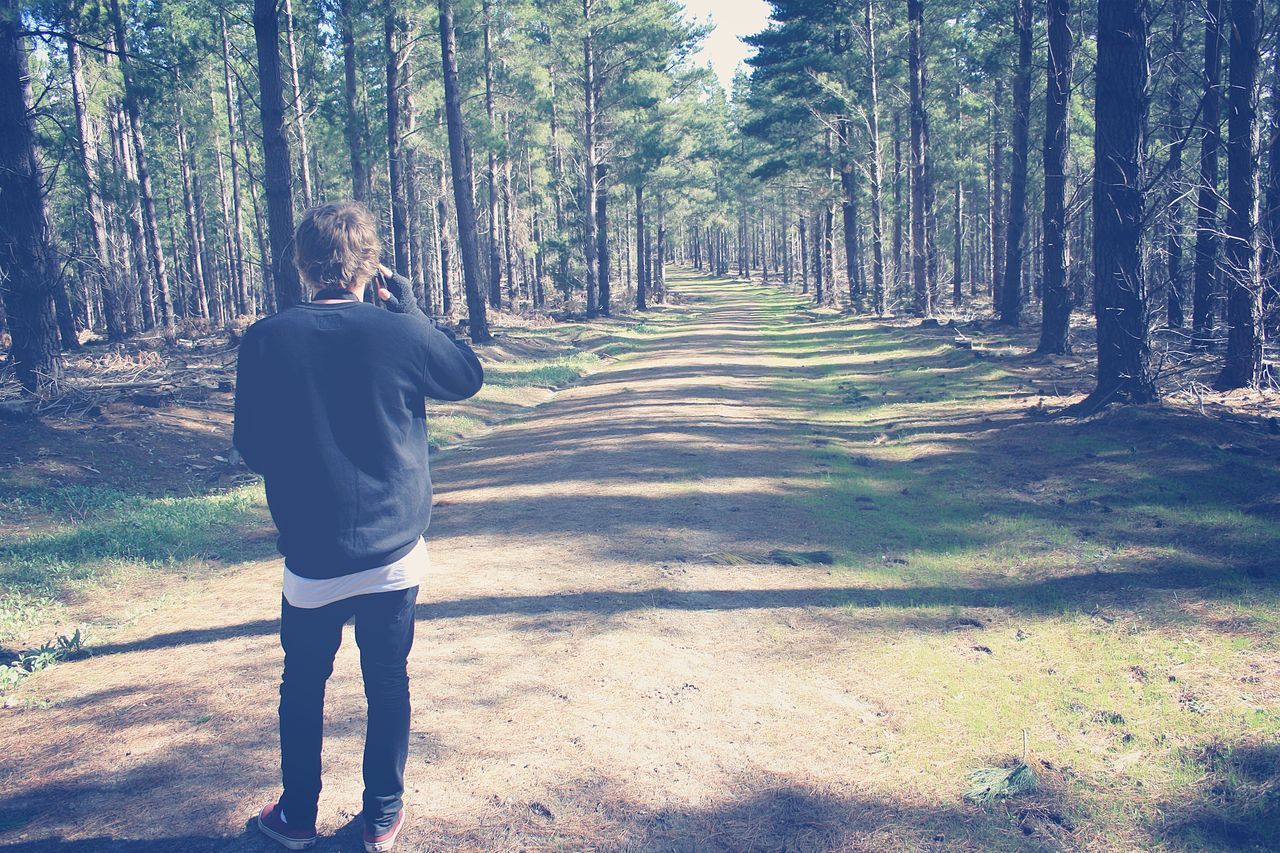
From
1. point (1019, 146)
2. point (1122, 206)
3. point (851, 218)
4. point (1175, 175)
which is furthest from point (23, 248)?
point (851, 218)

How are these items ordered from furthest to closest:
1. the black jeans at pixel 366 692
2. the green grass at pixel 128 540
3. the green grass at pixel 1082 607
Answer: the green grass at pixel 128 540 → the green grass at pixel 1082 607 → the black jeans at pixel 366 692

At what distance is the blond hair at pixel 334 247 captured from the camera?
3047 mm

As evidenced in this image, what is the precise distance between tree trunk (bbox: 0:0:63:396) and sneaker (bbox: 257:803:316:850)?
10677 millimetres

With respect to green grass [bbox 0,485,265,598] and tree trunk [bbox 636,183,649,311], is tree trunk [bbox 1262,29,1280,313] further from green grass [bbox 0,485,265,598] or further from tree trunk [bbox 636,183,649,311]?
tree trunk [bbox 636,183,649,311]

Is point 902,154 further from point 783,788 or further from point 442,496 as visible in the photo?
point 783,788

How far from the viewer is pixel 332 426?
296 centimetres

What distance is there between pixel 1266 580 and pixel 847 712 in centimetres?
327

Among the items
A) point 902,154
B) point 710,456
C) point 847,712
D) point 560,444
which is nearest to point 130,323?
point 560,444

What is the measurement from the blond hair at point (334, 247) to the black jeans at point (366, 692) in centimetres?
117

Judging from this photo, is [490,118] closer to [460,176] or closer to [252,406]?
[460,176]

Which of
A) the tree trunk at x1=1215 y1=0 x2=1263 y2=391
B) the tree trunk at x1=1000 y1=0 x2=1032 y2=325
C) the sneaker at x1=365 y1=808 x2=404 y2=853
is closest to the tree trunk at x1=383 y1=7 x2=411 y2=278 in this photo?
the tree trunk at x1=1000 y1=0 x2=1032 y2=325

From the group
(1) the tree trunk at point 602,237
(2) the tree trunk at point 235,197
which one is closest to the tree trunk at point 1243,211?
(1) the tree trunk at point 602,237

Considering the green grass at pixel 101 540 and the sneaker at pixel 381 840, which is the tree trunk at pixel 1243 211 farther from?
the green grass at pixel 101 540

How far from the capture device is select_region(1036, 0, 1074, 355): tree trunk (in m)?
14.7
